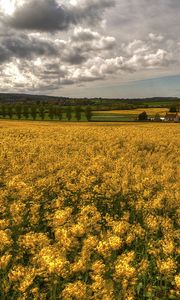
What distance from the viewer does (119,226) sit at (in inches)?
275

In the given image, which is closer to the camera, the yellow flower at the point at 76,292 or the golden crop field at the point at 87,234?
the yellow flower at the point at 76,292

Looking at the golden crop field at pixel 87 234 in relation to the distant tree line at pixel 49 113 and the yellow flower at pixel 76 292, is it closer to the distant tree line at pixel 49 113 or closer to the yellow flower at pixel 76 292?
the yellow flower at pixel 76 292

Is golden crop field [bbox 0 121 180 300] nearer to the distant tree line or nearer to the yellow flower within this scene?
the yellow flower

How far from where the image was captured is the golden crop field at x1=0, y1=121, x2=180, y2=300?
17.8 ft

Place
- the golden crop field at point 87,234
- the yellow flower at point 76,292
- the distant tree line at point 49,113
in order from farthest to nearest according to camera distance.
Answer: the distant tree line at point 49,113 → the golden crop field at point 87,234 → the yellow flower at point 76,292

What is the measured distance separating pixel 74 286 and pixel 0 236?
1.76 meters

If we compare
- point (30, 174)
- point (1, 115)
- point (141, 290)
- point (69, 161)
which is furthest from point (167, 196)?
point (1, 115)

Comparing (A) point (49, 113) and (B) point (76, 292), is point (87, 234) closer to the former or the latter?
(B) point (76, 292)

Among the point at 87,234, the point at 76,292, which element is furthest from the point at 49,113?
the point at 76,292

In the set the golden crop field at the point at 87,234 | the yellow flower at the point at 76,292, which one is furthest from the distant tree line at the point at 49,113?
the yellow flower at the point at 76,292

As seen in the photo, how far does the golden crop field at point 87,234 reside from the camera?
17.8 feet

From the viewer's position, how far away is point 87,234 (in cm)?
721

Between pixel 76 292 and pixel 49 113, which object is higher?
pixel 49 113

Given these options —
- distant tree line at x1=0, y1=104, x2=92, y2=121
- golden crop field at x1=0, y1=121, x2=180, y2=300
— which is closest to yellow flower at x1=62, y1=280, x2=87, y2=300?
golden crop field at x1=0, y1=121, x2=180, y2=300
